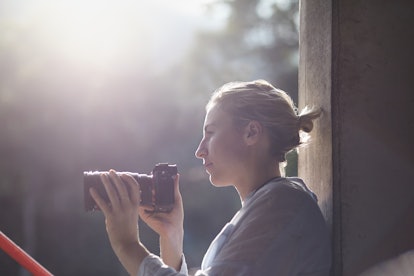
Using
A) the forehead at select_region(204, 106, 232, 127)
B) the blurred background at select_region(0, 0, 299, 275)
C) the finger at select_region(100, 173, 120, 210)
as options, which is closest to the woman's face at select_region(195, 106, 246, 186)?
the forehead at select_region(204, 106, 232, 127)

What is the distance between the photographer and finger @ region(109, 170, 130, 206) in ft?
4.36

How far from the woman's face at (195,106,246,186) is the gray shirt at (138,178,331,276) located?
9cm

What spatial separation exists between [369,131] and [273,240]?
1.21 feet

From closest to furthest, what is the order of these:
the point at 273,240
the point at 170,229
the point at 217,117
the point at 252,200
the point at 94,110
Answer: the point at 273,240 < the point at 252,200 < the point at 217,117 < the point at 170,229 < the point at 94,110

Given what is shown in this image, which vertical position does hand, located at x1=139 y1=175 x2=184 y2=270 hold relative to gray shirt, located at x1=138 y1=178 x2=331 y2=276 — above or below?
below

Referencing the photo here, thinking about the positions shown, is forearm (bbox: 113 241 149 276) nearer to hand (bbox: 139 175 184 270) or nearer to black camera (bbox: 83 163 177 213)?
black camera (bbox: 83 163 177 213)

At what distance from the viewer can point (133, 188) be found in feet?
4.41

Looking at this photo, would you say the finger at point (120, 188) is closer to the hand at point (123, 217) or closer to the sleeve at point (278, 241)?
the hand at point (123, 217)

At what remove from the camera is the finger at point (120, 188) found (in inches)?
52.4

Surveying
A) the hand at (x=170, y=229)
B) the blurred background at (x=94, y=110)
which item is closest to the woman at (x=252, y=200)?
the hand at (x=170, y=229)

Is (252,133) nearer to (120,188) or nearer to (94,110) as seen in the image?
(120,188)

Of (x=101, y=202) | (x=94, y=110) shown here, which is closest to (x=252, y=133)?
(x=101, y=202)

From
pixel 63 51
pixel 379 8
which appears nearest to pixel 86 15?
pixel 63 51

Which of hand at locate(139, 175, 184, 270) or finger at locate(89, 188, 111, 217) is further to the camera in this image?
hand at locate(139, 175, 184, 270)
